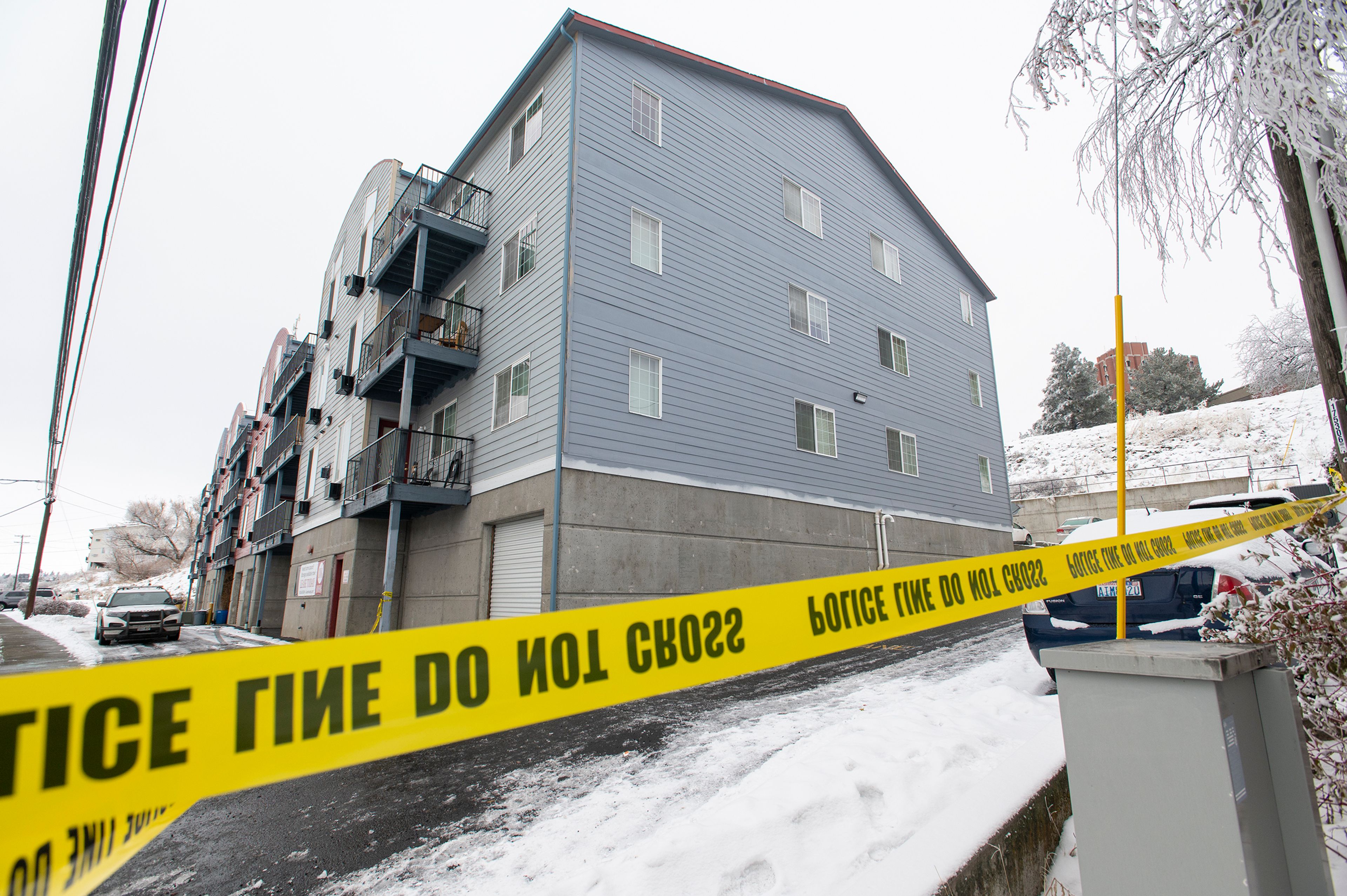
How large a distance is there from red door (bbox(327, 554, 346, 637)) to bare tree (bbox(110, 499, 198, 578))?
87.4m

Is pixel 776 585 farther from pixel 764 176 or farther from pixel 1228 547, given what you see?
pixel 764 176

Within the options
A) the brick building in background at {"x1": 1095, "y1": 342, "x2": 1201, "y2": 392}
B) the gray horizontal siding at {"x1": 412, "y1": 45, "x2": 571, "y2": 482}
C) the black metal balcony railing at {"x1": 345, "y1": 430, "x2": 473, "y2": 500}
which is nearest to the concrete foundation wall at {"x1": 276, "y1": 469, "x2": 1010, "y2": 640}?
the black metal balcony railing at {"x1": 345, "y1": 430, "x2": 473, "y2": 500}

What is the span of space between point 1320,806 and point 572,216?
1168cm

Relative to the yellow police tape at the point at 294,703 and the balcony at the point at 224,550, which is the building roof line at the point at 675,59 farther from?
the balcony at the point at 224,550

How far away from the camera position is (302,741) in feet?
4.84

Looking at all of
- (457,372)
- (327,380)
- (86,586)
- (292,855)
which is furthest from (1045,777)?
(86,586)

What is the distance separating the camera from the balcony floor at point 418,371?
45.1ft

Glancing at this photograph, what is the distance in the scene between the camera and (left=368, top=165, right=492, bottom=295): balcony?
47.1ft

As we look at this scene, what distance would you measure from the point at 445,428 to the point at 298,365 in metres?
13.5

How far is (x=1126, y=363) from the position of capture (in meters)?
63.1

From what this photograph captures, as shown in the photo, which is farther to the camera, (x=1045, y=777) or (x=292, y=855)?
(x=292, y=855)

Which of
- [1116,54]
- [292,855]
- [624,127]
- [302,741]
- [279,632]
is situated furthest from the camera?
[279,632]

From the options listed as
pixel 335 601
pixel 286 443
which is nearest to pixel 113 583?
pixel 286 443

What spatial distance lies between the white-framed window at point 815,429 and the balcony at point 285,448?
18.3 meters
